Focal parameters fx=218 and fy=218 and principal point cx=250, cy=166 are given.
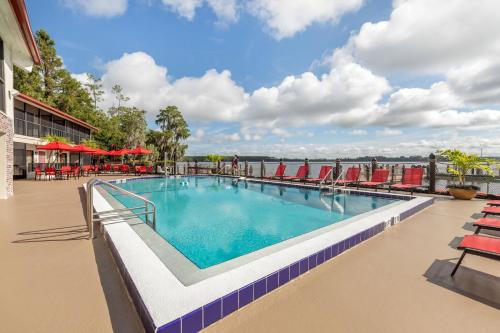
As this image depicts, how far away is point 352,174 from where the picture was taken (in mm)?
9820

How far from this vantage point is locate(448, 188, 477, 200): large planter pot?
22.9 ft

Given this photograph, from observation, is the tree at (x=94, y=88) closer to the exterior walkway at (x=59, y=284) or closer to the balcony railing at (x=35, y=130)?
the balcony railing at (x=35, y=130)

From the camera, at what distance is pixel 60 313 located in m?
1.75

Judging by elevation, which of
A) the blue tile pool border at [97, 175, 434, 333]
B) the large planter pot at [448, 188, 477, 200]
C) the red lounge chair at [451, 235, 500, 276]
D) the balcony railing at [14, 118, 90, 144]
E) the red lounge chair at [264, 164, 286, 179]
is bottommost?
the blue tile pool border at [97, 175, 434, 333]

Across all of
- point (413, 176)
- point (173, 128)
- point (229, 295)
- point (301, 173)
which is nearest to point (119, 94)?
point (173, 128)

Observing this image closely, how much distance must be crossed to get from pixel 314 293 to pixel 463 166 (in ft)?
27.3

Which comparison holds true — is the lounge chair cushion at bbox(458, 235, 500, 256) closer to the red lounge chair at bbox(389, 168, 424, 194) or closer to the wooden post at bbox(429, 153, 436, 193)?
the red lounge chair at bbox(389, 168, 424, 194)

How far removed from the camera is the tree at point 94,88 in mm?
31061

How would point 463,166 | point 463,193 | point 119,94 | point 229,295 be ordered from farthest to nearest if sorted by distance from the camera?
point 119,94 → point 463,166 → point 463,193 → point 229,295

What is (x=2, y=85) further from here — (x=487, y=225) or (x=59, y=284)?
(x=487, y=225)

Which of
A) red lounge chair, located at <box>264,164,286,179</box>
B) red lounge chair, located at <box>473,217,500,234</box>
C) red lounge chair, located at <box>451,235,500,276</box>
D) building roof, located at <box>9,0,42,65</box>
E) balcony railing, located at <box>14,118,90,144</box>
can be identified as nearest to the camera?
red lounge chair, located at <box>451,235,500,276</box>

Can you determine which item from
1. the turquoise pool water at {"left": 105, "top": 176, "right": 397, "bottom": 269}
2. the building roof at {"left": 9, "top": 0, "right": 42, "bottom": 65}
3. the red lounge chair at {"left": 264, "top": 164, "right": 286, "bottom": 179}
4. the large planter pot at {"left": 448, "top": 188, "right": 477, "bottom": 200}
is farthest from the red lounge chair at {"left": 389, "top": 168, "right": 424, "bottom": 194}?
the building roof at {"left": 9, "top": 0, "right": 42, "bottom": 65}

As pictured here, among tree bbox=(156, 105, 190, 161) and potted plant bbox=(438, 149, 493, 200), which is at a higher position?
tree bbox=(156, 105, 190, 161)

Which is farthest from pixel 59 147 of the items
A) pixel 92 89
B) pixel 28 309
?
pixel 92 89
